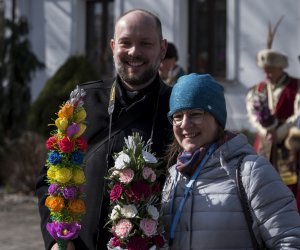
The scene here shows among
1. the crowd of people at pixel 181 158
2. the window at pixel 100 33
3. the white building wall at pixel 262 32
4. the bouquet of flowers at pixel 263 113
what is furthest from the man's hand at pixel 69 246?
the window at pixel 100 33

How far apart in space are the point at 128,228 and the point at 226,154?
475mm

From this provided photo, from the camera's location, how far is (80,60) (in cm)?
1316

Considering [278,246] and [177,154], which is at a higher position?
[177,154]

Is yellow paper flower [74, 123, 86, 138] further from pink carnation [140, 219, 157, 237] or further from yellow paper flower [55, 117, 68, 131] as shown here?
pink carnation [140, 219, 157, 237]

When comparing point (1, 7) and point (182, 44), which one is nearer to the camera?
point (182, 44)

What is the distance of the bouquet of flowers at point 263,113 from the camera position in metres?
7.13

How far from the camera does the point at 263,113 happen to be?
23.4 feet

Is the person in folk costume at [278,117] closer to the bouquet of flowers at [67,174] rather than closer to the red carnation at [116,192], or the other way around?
the bouquet of flowers at [67,174]

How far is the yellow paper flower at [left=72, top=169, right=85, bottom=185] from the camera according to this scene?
3.48m

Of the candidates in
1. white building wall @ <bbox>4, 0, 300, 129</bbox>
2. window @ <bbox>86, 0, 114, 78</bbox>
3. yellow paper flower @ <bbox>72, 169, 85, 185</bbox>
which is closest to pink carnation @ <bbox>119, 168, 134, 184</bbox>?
yellow paper flower @ <bbox>72, 169, 85, 185</bbox>

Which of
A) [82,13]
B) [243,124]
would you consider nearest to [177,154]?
[243,124]

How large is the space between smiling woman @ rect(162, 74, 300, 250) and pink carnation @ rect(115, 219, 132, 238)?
0.46ft

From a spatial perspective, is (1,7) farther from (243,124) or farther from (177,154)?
(177,154)

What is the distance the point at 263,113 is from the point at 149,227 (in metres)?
4.18
